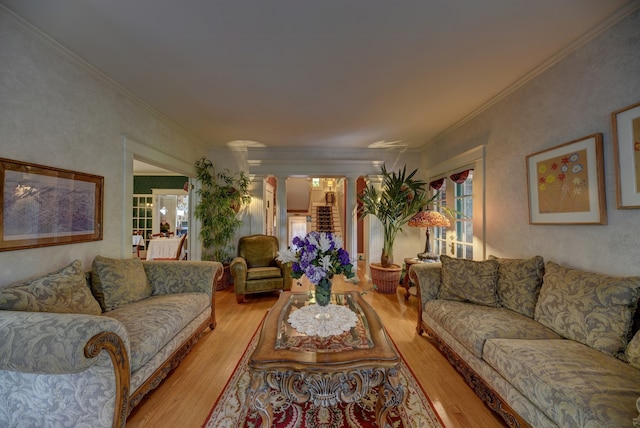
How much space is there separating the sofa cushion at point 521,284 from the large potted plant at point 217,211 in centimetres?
386

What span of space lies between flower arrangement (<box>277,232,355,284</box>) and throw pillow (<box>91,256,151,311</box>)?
4.97 ft

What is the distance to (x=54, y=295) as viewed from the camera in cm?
157

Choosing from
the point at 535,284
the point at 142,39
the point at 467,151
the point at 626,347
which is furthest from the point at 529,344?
the point at 142,39

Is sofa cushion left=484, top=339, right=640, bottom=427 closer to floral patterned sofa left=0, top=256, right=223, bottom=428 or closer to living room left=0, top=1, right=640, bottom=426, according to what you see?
living room left=0, top=1, right=640, bottom=426

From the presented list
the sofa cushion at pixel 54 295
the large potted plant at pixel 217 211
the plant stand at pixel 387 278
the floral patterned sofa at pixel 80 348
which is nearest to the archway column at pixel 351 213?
the plant stand at pixel 387 278

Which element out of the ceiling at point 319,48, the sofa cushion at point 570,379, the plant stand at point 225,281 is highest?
the ceiling at point 319,48

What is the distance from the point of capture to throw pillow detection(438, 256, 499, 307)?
7.16 feet

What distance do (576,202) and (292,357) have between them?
239 centimetres

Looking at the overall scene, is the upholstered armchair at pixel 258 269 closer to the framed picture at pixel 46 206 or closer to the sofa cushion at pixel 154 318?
the sofa cushion at pixel 154 318

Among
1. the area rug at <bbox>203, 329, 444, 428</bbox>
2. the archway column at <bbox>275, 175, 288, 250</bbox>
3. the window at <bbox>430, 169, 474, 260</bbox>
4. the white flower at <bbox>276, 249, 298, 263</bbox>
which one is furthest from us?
the archway column at <bbox>275, 175, 288, 250</bbox>

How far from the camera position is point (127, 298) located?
6.88 ft

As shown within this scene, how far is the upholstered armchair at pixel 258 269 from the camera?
3459 millimetres

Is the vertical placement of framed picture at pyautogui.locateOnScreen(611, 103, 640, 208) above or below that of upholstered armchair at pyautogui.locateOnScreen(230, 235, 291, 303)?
above

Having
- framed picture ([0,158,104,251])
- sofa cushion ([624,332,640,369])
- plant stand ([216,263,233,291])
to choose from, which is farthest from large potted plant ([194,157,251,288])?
sofa cushion ([624,332,640,369])
